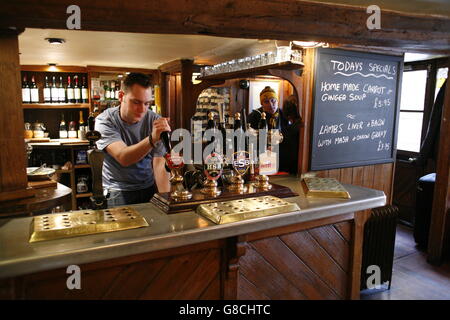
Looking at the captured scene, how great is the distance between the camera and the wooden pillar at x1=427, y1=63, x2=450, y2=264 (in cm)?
344

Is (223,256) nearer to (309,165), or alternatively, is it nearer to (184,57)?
(309,165)

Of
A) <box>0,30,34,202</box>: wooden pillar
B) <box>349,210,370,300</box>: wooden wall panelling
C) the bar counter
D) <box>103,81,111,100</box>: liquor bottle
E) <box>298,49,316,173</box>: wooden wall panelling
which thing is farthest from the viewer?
<box>103,81,111,100</box>: liquor bottle

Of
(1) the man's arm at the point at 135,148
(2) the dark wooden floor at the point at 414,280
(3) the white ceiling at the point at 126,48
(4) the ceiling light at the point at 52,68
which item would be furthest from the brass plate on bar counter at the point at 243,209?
(4) the ceiling light at the point at 52,68

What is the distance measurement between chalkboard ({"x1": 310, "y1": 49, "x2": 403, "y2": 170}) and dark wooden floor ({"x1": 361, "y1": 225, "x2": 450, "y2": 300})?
1.13 meters

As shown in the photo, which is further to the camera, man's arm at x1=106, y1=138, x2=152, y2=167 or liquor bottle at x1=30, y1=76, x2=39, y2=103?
liquor bottle at x1=30, y1=76, x2=39, y2=103

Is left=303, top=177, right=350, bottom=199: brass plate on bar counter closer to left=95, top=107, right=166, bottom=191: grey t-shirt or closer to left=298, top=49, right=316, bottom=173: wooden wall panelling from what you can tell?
left=298, top=49, right=316, bottom=173: wooden wall panelling

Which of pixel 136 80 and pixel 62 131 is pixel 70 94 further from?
pixel 136 80

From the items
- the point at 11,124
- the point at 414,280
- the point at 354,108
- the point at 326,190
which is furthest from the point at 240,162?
the point at 414,280

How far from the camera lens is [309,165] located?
10.0 feet

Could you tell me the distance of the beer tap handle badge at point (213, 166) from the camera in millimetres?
2111

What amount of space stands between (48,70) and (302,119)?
412 cm

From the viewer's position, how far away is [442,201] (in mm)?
3514

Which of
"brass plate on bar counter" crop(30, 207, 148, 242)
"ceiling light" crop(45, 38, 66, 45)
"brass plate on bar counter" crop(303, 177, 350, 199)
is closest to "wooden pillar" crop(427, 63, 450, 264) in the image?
"brass plate on bar counter" crop(303, 177, 350, 199)

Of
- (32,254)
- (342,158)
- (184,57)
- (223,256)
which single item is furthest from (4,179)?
(184,57)
